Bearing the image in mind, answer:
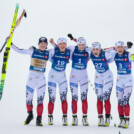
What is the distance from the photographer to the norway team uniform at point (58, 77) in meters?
10.1

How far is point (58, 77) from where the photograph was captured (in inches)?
402

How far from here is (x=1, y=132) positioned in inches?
338

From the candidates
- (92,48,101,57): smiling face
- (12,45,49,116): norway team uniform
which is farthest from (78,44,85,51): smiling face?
(12,45,49,116): norway team uniform

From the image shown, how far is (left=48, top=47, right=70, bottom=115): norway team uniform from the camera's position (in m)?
10.1

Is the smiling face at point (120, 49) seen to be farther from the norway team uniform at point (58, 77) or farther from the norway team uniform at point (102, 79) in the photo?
the norway team uniform at point (58, 77)

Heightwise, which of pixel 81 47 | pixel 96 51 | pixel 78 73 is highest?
pixel 81 47

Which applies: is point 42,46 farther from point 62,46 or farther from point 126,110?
point 126,110

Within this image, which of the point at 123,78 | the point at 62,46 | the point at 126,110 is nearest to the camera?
the point at 126,110

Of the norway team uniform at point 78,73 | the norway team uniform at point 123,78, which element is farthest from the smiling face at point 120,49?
the norway team uniform at point 78,73

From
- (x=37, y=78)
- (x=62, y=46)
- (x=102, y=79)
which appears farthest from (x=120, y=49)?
(x=37, y=78)

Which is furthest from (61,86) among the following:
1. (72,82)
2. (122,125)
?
(122,125)

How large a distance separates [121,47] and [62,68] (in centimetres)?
186

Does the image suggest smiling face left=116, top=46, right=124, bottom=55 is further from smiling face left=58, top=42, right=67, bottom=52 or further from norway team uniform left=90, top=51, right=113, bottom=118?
smiling face left=58, top=42, right=67, bottom=52

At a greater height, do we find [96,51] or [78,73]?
[96,51]
